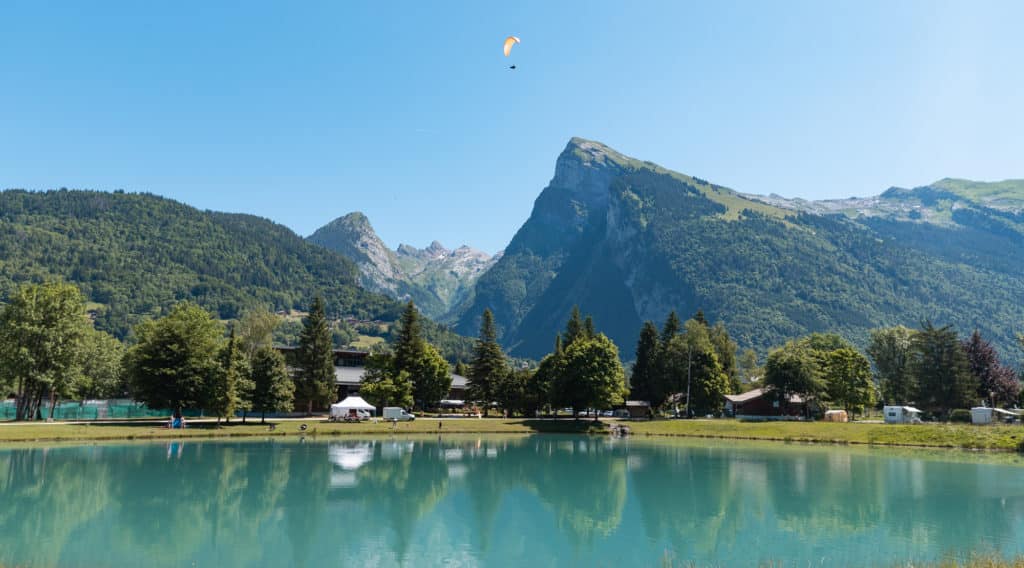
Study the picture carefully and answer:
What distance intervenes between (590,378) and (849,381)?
114ft

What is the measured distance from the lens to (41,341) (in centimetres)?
6181

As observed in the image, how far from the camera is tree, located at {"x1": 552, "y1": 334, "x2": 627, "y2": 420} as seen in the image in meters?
77.9

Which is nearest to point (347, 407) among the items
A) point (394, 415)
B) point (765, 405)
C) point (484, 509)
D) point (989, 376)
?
point (394, 415)

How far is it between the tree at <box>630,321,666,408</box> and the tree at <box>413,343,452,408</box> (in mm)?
27400

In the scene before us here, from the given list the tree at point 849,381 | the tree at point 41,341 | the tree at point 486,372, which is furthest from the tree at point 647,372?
the tree at point 41,341

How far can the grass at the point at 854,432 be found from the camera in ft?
201

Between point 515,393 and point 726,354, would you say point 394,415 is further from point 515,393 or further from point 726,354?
point 726,354

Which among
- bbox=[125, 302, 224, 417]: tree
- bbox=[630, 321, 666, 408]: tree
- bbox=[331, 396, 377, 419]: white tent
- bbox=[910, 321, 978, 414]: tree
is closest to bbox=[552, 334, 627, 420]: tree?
bbox=[630, 321, 666, 408]: tree

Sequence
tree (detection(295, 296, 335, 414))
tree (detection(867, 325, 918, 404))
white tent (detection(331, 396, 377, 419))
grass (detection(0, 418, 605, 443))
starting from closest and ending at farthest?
grass (detection(0, 418, 605, 443)), white tent (detection(331, 396, 377, 419)), tree (detection(295, 296, 335, 414)), tree (detection(867, 325, 918, 404))

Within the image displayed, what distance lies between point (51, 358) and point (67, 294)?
22.4 feet

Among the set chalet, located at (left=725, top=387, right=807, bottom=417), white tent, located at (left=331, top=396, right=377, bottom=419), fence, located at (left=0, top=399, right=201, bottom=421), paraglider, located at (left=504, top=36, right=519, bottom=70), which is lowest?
fence, located at (left=0, top=399, right=201, bottom=421)

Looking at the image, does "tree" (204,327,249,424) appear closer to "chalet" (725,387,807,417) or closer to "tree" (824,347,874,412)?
"chalet" (725,387,807,417)

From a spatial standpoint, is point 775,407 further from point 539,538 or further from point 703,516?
point 539,538

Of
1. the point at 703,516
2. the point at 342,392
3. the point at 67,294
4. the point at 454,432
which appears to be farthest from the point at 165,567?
the point at 342,392
